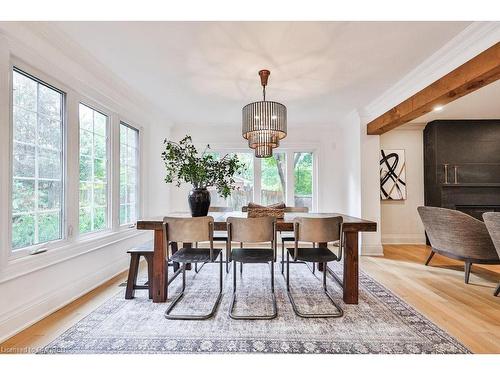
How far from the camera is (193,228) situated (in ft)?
7.06

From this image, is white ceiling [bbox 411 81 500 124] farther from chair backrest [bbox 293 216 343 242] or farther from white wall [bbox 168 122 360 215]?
chair backrest [bbox 293 216 343 242]

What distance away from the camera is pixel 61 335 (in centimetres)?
174

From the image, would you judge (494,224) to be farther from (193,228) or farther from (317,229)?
(193,228)

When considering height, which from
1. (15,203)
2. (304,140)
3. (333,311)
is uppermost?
(304,140)

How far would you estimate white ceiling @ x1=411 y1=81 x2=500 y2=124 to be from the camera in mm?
3316

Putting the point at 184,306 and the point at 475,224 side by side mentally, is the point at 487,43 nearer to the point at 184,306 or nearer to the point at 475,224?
the point at 475,224

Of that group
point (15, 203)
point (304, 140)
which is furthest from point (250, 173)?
point (15, 203)

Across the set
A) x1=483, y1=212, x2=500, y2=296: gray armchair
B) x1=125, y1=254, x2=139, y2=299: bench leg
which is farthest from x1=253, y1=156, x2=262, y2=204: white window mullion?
x1=483, y1=212, x2=500, y2=296: gray armchair

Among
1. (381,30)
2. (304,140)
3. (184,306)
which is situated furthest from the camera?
(304,140)

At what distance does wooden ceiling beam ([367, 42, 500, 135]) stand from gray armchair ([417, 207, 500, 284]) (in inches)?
49.6

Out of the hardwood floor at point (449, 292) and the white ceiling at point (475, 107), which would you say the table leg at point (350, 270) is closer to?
the hardwood floor at point (449, 292)

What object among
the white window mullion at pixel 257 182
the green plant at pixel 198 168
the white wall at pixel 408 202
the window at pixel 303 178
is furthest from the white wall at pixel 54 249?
the white wall at pixel 408 202

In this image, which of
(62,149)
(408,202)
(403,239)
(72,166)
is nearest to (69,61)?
(62,149)
